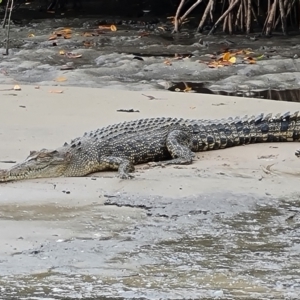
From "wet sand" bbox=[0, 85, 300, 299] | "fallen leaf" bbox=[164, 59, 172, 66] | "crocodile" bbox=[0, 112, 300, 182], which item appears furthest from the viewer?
A: "fallen leaf" bbox=[164, 59, 172, 66]

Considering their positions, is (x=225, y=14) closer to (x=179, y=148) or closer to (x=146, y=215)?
(x=179, y=148)

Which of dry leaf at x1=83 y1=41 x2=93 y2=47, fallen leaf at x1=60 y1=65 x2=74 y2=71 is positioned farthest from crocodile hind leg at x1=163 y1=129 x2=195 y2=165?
dry leaf at x1=83 y1=41 x2=93 y2=47

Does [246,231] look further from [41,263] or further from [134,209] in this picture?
[41,263]

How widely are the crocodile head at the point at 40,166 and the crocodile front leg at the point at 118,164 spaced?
1.07 feet

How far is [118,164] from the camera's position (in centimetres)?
606

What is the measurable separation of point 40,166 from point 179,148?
46.1 inches

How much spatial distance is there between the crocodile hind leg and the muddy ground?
0.12 m

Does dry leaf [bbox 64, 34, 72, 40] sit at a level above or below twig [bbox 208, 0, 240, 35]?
below

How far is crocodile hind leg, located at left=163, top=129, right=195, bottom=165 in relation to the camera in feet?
20.3

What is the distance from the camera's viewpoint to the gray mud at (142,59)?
9.86 meters

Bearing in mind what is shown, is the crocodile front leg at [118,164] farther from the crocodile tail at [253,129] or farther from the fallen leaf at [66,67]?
the fallen leaf at [66,67]

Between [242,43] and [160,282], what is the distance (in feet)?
31.4

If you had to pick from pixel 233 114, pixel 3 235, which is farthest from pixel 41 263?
pixel 233 114

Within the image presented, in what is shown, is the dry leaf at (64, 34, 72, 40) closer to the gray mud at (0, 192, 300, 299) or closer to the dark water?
the dark water
